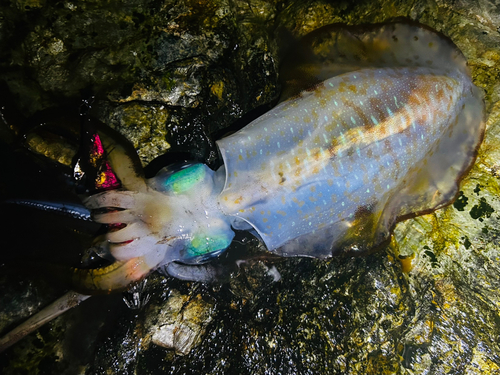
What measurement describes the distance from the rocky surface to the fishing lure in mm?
441

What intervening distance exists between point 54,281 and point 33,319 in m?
0.39

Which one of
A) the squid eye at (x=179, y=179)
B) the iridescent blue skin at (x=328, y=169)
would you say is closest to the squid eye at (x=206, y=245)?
the iridescent blue skin at (x=328, y=169)

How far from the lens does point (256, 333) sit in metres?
3.53

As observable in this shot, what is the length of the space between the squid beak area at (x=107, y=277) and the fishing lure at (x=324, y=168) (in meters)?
0.01

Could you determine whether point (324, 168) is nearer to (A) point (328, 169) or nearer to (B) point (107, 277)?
(A) point (328, 169)

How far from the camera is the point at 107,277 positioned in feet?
9.45

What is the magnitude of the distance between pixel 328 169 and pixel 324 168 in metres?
0.05

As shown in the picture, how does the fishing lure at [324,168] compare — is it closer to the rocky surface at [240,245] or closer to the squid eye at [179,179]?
the squid eye at [179,179]

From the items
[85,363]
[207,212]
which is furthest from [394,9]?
[85,363]

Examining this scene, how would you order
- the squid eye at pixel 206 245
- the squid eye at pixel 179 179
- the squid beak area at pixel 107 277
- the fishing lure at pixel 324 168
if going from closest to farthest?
the squid beak area at pixel 107 277
the fishing lure at pixel 324 168
the squid eye at pixel 179 179
the squid eye at pixel 206 245

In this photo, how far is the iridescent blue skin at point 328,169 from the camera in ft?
10.2

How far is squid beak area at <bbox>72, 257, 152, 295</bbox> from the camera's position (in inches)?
113

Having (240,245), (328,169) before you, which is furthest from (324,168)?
(240,245)

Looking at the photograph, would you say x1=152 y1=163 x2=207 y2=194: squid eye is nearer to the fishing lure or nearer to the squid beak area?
the fishing lure
